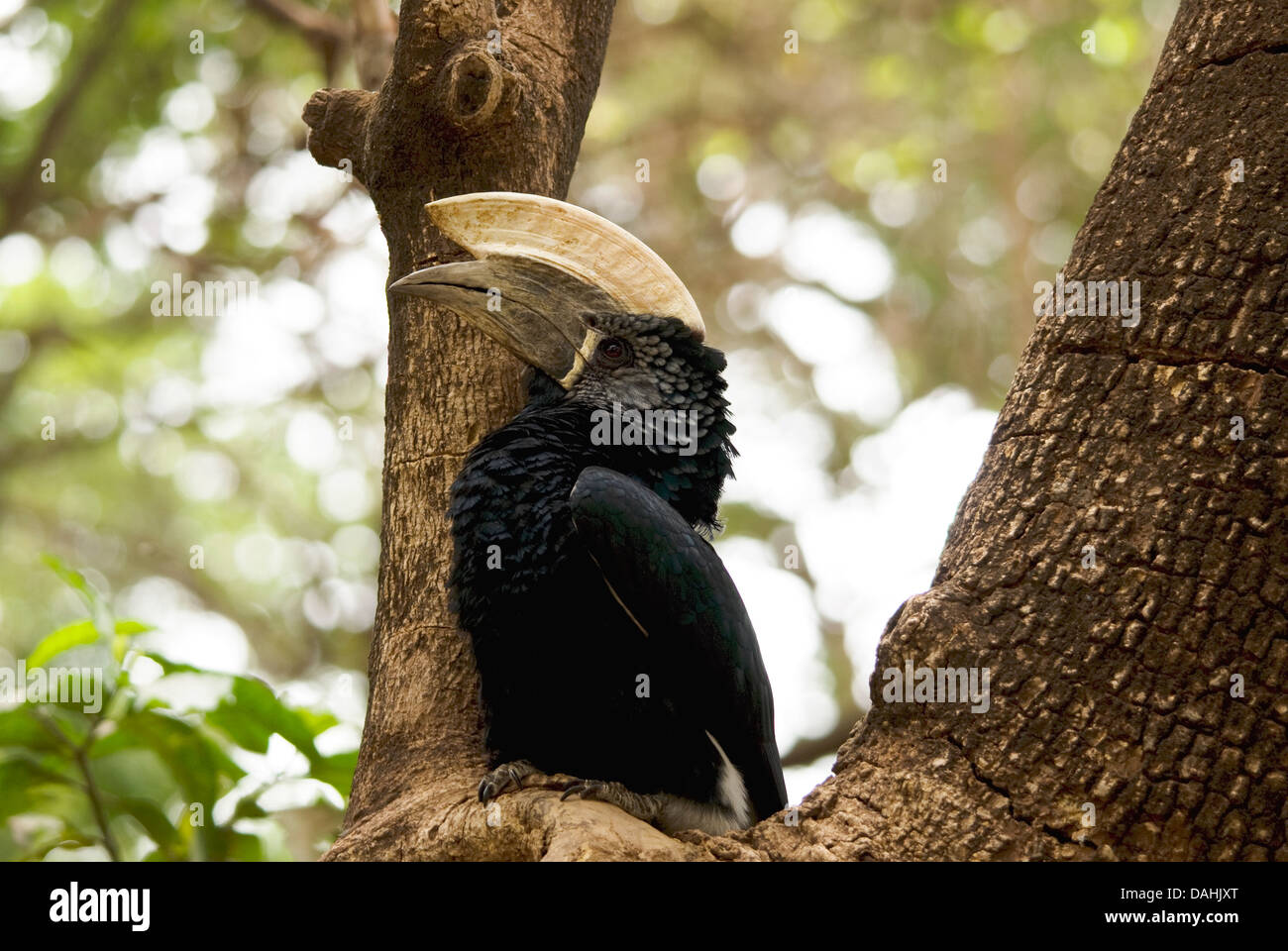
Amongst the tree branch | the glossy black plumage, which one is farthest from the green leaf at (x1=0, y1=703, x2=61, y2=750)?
the tree branch

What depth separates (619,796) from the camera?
3209 mm

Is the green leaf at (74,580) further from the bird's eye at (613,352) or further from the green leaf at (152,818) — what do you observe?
the bird's eye at (613,352)

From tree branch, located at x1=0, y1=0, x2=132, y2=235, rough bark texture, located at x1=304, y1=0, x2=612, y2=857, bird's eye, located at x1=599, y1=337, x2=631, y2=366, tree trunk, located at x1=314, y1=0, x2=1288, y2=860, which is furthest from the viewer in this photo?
tree branch, located at x1=0, y1=0, x2=132, y2=235

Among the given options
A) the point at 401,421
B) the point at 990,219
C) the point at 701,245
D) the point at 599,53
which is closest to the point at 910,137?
the point at 990,219

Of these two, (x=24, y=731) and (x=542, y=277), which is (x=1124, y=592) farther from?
(x=24, y=731)

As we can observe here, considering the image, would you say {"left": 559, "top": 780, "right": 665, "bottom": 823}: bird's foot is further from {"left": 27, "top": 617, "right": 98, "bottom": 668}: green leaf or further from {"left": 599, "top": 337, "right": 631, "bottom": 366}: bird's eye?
{"left": 27, "top": 617, "right": 98, "bottom": 668}: green leaf

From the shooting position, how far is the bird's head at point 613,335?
369 cm

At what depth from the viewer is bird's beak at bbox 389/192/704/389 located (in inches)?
139

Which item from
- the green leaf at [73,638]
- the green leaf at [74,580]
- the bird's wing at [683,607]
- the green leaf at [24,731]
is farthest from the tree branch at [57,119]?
the bird's wing at [683,607]

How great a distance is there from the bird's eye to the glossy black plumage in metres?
0.50

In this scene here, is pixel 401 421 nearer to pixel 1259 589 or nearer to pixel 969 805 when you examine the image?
pixel 969 805

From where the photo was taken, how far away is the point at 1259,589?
2.37 meters

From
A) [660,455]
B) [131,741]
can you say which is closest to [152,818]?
[131,741]
